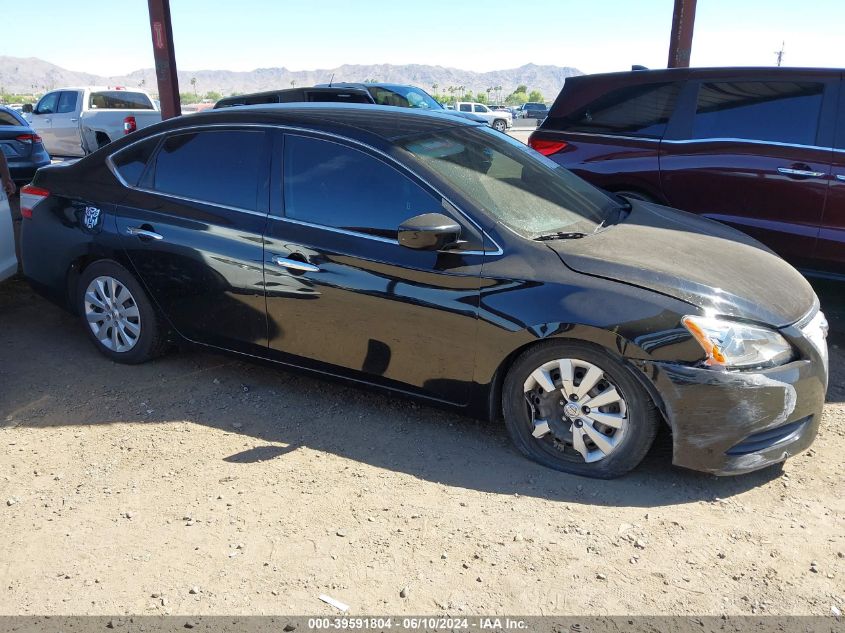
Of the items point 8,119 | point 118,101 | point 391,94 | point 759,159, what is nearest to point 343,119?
point 759,159

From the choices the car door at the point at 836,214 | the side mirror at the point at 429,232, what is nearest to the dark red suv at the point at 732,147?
Result: the car door at the point at 836,214

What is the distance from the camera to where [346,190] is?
388 centimetres

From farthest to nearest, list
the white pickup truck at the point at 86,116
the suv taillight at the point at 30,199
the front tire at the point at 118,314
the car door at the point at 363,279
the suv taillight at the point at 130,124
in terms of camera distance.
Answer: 1. the white pickup truck at the point at 86,116
2. the suv taillight at the point at 130,124
3. the suv taillight at the point at 30,199
4. the front tire at the point at 118,314
5. the car door at the point at 363,279

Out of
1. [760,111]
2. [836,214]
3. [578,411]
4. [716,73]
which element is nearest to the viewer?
[578,411]

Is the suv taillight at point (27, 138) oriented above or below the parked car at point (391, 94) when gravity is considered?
below

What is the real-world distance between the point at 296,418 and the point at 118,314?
147cm

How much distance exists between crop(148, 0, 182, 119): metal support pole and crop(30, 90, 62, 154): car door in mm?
7725

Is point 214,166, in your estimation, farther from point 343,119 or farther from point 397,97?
point 397,97

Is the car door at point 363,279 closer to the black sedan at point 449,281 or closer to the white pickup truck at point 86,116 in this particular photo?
the black sedan at point 449,281

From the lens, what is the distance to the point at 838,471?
3.55 metres

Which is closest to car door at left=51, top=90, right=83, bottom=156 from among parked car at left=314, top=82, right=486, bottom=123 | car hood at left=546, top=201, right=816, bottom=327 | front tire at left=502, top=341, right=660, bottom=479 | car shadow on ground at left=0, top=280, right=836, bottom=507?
parked car at left=314, top=82, right=486, bottom=123

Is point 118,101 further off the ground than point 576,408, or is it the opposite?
point 118,101

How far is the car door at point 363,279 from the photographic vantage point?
3.59 meters

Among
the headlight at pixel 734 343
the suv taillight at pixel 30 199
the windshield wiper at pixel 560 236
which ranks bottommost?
the headlight at pixel 734 343
